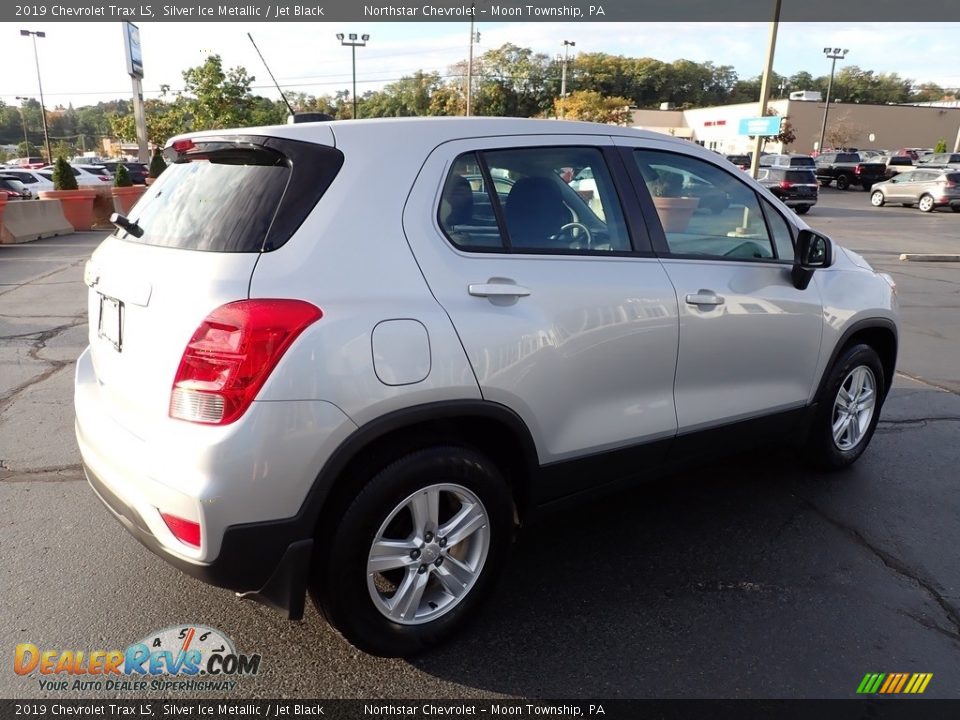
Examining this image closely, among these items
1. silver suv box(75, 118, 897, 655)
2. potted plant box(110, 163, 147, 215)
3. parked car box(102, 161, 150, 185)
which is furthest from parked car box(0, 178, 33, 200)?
silver suv box(75, 118, 897, 655)

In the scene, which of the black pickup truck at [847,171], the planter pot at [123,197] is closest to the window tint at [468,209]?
the planter pot at [123,197]

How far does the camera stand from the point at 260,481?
82.5 inches

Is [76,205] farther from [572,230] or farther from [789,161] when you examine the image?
[789,161]

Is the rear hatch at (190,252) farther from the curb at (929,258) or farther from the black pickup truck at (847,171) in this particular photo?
the black pickup truck at (847,171)

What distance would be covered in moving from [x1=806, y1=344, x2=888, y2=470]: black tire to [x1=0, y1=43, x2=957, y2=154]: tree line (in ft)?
124

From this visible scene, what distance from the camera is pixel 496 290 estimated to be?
8.20ft

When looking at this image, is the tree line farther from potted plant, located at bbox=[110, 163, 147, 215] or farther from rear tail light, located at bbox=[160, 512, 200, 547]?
rear tail light, located at bbox=[160, 512, 200, 547]

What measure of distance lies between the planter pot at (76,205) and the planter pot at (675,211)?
1753 centimetres

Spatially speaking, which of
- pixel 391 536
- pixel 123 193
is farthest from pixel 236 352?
pixel 123 193

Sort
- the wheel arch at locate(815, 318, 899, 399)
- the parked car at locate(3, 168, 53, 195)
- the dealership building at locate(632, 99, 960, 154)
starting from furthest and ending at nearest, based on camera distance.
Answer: the dealership building at locate(632, 99, 960, 154), the parked car at locate(3, 168, 53, 195), the wheel arch at locate(815, 318, 899, 399)

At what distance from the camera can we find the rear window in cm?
225

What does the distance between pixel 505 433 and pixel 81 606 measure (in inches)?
72.5

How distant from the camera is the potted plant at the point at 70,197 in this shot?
17.3 m

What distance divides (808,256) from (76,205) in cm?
1860
